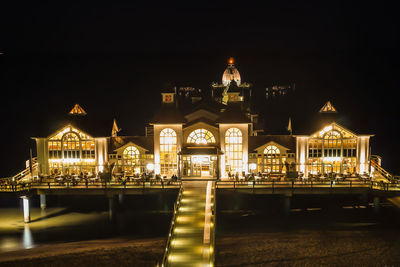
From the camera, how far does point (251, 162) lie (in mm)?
37531

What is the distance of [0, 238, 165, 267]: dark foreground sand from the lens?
2372cm

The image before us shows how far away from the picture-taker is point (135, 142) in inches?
1526

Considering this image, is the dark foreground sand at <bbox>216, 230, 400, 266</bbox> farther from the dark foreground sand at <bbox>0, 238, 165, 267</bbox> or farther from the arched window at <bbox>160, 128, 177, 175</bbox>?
the arched window at <bbox>160, 128, 177, 175</bbox>

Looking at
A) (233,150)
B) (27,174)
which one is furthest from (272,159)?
(27,174)

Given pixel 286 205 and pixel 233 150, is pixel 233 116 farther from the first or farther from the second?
pixel 286 205

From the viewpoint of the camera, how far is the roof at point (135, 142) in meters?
38.7

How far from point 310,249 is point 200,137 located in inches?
651

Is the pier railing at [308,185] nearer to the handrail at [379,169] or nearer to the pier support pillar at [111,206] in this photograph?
the handrail at [379,169]

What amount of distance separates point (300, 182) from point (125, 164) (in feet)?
58.6

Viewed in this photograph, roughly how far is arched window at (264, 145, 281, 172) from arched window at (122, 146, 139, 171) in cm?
1347

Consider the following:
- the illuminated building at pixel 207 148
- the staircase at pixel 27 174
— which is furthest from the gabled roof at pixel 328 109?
the staircase at pixel 27 174

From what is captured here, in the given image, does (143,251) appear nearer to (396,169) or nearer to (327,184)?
(327,184)

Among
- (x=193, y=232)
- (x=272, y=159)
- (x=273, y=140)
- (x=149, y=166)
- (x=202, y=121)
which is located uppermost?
(x=202, y=121)

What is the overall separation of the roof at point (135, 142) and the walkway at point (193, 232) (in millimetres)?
9816
